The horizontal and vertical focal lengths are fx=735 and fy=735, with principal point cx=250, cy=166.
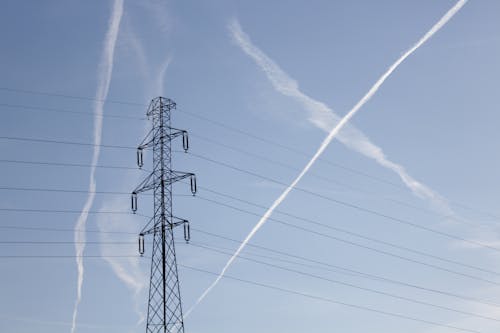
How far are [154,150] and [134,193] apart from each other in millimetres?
4302

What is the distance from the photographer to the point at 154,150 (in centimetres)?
6675

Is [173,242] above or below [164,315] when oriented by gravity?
above

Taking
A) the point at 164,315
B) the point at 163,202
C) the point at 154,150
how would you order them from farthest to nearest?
1. the point at 154,150
2. the point at 163,202
3. the point at 164,315

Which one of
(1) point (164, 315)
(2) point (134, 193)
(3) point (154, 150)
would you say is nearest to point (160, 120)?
(3) point (154, 150)

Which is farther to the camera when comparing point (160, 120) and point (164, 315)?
point (160, 120)

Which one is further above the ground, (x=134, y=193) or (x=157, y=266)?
(x=134, y=193)

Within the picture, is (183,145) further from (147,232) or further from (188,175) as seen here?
(147,232)

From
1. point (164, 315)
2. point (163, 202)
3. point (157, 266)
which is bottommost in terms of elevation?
point (164, 315)

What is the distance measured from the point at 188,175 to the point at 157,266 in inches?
326

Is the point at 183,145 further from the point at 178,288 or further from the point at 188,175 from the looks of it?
the point at 178,288

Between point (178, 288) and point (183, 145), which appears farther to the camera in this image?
point (183, 145)

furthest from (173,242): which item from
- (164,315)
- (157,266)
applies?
(164,315)

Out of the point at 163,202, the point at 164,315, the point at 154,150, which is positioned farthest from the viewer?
the point at 154,150

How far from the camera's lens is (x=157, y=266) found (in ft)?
200
